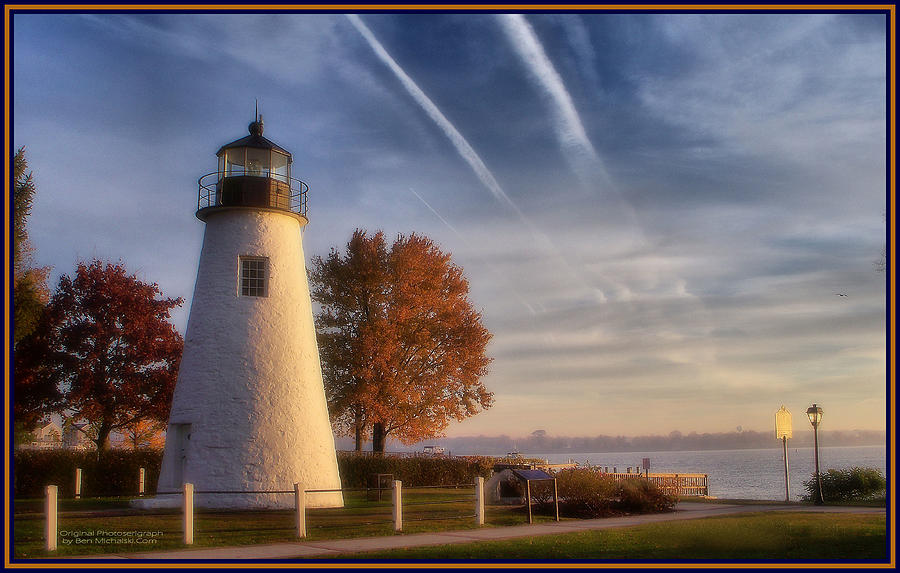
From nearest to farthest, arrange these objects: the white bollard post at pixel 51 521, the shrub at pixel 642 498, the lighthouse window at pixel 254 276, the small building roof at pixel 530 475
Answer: the white bollard post at pixel 51 521 < the small building roof at pixel 530 475 < the shrub at pixel 642 498 < the lighthouse window at pixel 254 276

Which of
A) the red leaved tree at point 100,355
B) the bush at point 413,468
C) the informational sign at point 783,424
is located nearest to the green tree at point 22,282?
the red leaved tree at point 100,355

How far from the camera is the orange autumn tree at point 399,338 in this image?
33.0m

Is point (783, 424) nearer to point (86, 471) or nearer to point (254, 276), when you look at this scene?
point (254, 276)

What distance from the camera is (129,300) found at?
106ft

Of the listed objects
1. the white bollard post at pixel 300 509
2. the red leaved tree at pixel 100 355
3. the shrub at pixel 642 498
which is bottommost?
the shrub at pixel 642 498

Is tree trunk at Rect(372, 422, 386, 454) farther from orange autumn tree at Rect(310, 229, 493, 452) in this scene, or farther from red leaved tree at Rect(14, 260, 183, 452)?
red leaved tree at Rect(14, 260, 183, 452)

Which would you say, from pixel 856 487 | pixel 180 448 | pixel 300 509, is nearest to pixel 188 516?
pixel 300 509

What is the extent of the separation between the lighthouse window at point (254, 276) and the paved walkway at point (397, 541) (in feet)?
28.9

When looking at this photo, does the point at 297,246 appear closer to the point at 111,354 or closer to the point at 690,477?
the point at 111,354

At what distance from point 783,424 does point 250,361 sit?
62.8 ft

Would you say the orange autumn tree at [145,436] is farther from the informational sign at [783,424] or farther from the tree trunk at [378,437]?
the informational sign at [783,424]

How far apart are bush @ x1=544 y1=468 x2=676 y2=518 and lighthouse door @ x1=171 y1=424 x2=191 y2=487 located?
9584mm
